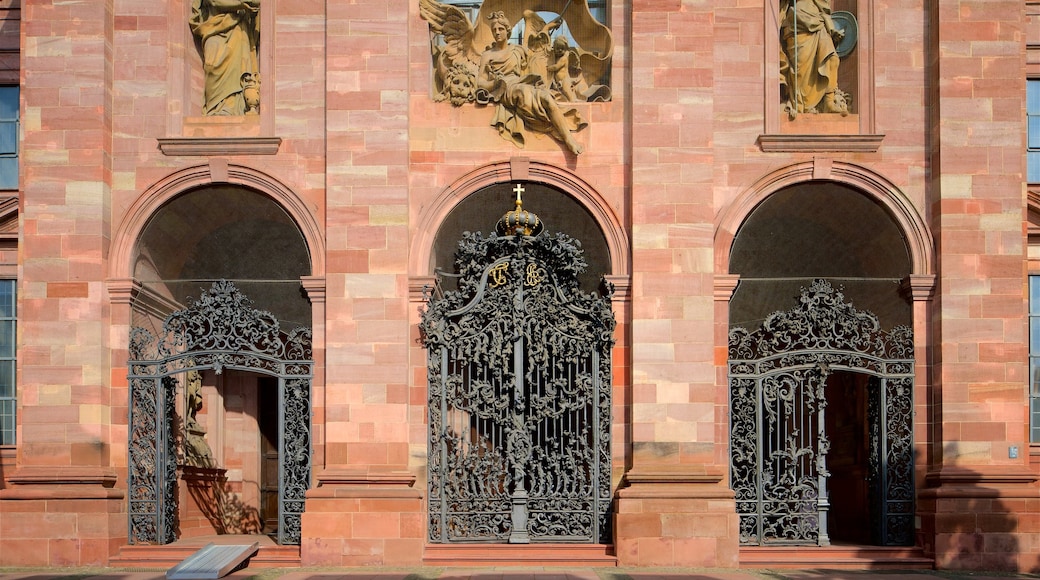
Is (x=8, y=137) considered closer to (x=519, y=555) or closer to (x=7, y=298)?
(x=7, y=298)

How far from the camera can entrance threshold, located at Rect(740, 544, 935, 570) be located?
58.5 feet

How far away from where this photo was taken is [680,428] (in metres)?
17.9

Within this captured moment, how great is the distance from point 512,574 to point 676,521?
2300mm

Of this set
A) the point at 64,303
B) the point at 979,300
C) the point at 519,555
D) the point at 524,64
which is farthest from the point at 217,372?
the point at 979,300

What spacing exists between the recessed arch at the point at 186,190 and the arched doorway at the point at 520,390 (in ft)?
7.13

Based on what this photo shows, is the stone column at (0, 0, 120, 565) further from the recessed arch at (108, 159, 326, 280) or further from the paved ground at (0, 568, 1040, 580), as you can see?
the paved ground at (0, 568, 1040, 580)

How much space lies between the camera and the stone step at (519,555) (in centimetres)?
1780

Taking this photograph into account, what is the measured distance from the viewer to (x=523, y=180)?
1872 cm

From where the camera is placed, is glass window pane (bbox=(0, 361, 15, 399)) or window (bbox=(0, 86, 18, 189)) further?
window (bbox=(0, 86, 18, 189))

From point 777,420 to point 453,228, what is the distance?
5.48 m

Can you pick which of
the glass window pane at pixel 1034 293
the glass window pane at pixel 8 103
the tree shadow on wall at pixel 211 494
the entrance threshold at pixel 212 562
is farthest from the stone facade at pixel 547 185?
the tree shadow on wall at pixel 211 494

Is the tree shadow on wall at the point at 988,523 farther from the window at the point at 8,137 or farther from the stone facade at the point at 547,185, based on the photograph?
the window at the point at 8,137

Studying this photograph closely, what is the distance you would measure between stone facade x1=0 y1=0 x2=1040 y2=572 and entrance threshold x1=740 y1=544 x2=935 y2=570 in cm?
31

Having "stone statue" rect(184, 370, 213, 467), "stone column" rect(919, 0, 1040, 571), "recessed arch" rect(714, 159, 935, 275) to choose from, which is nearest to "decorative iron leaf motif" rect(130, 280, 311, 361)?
"stone statue" rect(184, 370, 213, 467)
